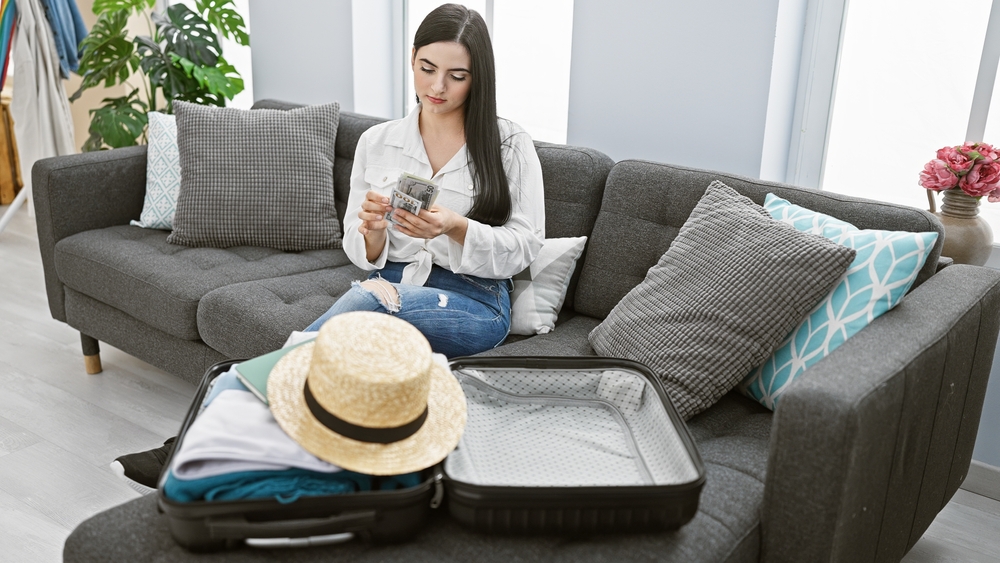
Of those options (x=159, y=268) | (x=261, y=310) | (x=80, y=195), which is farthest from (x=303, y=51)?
(x=261, y=310)

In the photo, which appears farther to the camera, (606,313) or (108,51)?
(108,51)

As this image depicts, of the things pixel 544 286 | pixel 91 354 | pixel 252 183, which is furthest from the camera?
pixel 91 354

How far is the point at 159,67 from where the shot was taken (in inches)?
137

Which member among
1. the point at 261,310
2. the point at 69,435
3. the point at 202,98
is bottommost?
the point at 69,435

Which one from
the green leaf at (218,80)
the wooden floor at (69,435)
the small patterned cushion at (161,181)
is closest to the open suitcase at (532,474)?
the wooden floor at (69,435)

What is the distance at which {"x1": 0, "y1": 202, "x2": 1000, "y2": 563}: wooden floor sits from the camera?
2018 mm

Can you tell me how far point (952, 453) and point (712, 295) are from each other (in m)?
0.60

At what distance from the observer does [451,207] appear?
2074 millimetres

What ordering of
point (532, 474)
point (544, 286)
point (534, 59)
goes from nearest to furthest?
point (532, 474) < point (544, 286) < point (534, 59)

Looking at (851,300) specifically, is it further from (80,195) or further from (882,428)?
(80,195)

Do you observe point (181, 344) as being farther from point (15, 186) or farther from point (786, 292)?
point (15, 186)

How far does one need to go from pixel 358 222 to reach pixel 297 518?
40.7 inches

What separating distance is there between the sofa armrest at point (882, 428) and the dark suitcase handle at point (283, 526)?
2.15 feet

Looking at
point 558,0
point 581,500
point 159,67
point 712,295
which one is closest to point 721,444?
point 712,295
